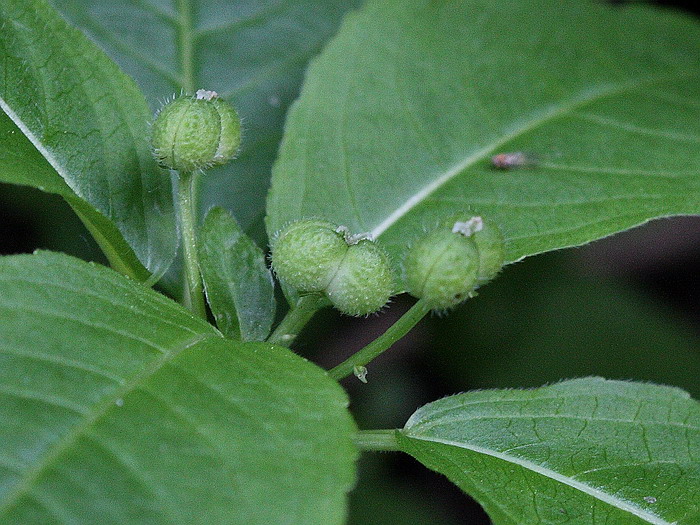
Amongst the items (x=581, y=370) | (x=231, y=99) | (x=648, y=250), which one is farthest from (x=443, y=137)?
(x=648, y=250)

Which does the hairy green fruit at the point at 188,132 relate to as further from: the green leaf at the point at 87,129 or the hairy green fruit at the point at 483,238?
the hairy green fruit at the point at 483,238

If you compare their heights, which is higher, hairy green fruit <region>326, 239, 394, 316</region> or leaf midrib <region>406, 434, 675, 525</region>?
hairy green fruit <region>326, 239, 394, 316</region>

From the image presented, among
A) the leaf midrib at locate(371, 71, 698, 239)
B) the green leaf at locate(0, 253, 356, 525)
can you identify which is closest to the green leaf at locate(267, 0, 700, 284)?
the leaf midrib at locate(371, 71, 698, 239)

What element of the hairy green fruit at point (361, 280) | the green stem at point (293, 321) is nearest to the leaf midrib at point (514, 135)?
the green stem at point (293, 321)

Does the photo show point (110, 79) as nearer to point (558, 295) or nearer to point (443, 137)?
point (443, 137)

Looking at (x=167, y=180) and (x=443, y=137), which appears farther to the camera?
(x=443, y=137)

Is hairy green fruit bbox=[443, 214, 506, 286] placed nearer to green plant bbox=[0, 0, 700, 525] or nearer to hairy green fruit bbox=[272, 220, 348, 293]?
green plant bbox=[0, 0, 700, 525]
